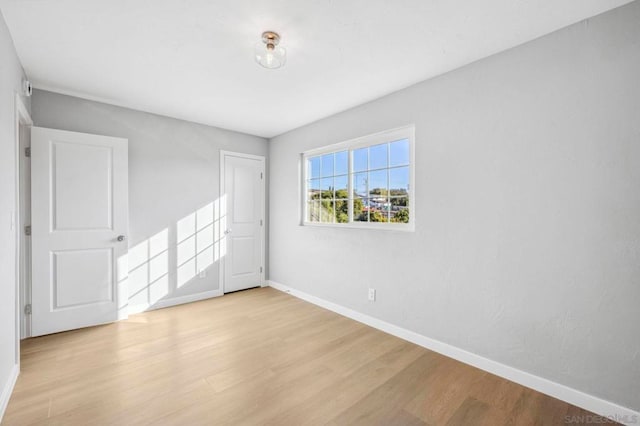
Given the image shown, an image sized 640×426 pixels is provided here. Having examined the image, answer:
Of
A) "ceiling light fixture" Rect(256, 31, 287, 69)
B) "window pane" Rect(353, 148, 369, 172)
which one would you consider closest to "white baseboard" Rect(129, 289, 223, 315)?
"window pane" Rect(353, 148, 369, 172)

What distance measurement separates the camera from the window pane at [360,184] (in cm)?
338

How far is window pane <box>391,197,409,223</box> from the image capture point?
2.93 metres

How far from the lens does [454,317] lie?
247 cm

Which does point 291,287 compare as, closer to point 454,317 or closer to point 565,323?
point 454,317

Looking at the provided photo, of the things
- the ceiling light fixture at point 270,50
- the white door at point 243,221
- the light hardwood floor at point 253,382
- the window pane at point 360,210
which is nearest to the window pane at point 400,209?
the window pane at point 360,210

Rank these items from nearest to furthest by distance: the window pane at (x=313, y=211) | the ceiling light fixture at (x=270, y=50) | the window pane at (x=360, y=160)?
the ceiling light fixture at (x=270, y=50)
the window pane at (x=360, y=160)
the window pane at (x=313, y=211)

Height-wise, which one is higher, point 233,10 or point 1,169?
point 233,10

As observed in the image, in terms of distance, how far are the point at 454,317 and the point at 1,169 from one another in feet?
11.4

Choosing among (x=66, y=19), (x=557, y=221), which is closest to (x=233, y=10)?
(x=66, y=19)

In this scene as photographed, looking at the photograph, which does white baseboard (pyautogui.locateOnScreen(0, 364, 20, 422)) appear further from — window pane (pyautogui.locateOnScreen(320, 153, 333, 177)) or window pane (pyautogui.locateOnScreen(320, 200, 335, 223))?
window pane (pyautogui.locateOnScreen(320, 153, 333, 177))

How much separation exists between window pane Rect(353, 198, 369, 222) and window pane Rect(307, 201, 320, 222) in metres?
0.71

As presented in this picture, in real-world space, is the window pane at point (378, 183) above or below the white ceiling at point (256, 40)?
below

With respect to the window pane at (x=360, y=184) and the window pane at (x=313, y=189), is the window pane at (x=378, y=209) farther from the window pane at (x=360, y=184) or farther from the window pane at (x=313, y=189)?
the window pane at (x=313, y=189)

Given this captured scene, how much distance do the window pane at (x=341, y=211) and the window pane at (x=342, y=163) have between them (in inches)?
15.0
